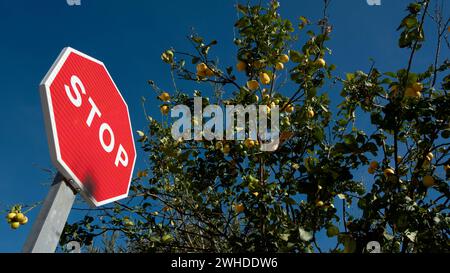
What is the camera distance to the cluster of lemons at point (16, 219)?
70.0 inches

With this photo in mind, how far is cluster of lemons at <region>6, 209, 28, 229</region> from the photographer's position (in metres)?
1.78

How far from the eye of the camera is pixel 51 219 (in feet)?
2.57

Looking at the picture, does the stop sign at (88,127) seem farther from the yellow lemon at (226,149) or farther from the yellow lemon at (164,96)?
the yellow lemon at (164,96)

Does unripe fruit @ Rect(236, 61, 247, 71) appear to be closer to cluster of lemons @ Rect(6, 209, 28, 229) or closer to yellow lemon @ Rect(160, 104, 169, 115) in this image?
yellow lemon @ Rect(160, 104, 169, 115)

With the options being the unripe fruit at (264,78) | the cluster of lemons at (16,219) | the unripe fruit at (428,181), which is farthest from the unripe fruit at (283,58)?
the cluster of lemons at (16,219)

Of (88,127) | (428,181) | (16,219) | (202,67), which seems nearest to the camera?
(88,127)

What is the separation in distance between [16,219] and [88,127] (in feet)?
3.38

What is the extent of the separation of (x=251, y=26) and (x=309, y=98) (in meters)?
0.68

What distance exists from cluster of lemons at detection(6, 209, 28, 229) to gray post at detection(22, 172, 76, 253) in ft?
3.63

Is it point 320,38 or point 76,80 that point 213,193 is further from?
point 76,80

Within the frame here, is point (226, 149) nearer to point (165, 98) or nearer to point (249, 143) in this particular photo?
point (249, 143)

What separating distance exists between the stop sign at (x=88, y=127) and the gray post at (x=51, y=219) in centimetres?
3

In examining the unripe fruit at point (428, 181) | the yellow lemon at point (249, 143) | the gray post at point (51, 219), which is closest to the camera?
the gray post at point (51, 219)

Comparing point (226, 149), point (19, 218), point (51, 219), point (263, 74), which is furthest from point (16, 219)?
point (263, 74)
